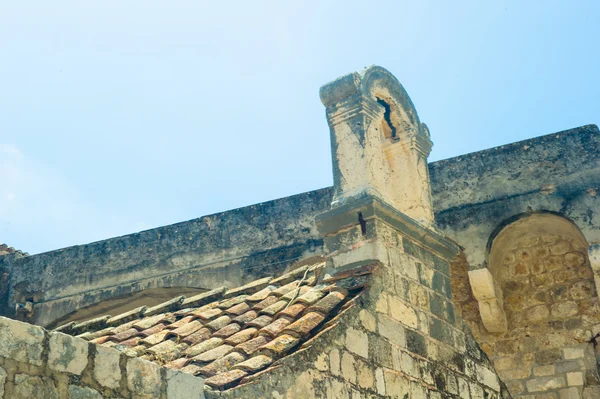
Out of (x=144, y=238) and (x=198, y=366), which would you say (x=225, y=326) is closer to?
(x=198, y=366)

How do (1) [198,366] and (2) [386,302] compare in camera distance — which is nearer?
(1) [198,366]

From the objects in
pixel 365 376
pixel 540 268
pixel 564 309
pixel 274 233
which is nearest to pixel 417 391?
pixel 365 376

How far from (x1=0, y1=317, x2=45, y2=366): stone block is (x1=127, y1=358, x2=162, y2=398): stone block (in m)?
0.38

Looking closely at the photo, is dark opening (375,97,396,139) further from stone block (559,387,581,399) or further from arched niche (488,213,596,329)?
stone block (559,387,581,399)

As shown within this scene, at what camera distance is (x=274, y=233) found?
30.2 feet

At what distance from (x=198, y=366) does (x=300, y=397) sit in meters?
0.49

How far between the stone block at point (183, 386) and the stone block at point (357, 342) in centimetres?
110

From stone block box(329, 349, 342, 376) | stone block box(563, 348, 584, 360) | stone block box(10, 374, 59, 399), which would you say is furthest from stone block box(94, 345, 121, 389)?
stone block box(563, 348, 584, 360)

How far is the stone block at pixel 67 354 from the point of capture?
2.72 meters

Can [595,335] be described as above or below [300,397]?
above

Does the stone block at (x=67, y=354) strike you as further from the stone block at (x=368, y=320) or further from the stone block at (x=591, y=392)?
the stone block at (x=591, y=392)

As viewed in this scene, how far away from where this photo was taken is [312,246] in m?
8.98

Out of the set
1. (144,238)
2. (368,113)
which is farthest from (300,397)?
(144,238)

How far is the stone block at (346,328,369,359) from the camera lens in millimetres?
4099
